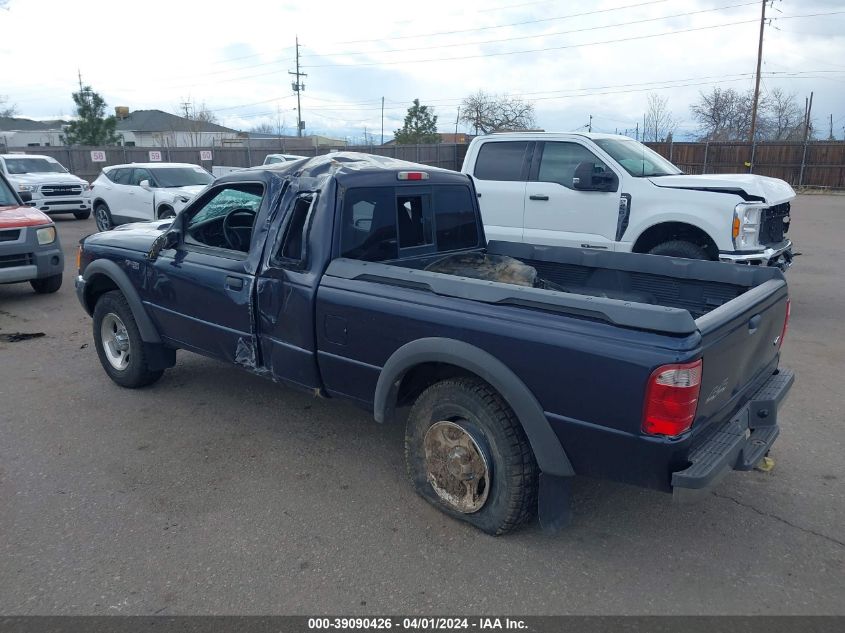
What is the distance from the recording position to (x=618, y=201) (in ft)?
25.3

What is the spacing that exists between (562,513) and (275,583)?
1397 millimetres

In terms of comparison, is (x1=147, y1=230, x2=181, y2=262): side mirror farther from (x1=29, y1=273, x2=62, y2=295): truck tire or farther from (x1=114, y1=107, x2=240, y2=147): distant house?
(x1=114, y1=107, x2=240, y2=147): distant house

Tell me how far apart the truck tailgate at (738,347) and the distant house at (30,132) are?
55.9 meters

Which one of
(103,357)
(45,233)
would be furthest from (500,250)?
(45,233)

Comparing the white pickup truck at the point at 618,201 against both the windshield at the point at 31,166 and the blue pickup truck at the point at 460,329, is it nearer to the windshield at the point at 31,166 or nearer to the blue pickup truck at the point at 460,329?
the blue pickup truck at the point at 460,329

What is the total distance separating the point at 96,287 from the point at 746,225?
6.39 m

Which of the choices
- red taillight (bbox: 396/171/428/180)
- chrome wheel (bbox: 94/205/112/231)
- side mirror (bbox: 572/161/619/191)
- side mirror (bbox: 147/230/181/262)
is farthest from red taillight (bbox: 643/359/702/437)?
chrome wheel (bbox: 94/205/112/231)

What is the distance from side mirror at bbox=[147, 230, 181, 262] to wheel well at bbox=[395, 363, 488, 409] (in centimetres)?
222

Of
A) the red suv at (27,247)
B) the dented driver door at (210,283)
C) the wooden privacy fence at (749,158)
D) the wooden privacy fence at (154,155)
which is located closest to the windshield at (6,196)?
the red suv at (27,247)

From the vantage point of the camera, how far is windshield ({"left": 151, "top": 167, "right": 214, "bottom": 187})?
1441 cm

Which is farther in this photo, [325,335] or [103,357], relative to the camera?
[103,357]

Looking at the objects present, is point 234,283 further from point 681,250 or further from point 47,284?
point 47,284

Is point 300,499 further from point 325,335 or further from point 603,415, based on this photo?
point 603,415

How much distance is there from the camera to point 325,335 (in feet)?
12.8
